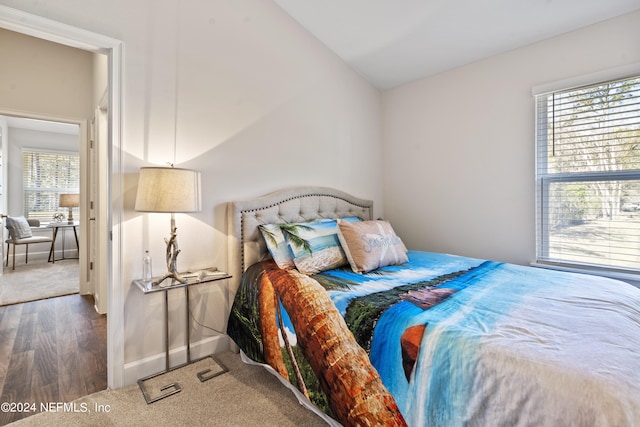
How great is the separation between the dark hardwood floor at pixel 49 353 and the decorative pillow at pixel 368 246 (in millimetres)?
1749

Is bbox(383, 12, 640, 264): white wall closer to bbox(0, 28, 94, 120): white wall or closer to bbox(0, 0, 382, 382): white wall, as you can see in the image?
bbox(0, 0, 382, 382): white wall

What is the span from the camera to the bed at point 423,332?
934 mm

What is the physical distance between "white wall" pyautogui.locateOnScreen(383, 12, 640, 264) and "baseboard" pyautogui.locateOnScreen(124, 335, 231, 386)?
7.26ft

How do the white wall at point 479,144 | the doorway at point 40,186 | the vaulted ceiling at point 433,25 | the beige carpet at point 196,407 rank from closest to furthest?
the beige carpet at point 196,407 → the vaulted ceiling at point 433,25 → the white wall at point 479,144 → the doorway at point 40,186

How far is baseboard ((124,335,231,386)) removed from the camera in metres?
1.92

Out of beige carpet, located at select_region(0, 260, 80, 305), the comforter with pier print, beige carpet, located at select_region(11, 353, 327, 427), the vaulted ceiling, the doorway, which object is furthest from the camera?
the doorway

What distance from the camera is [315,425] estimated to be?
1566 millimetres

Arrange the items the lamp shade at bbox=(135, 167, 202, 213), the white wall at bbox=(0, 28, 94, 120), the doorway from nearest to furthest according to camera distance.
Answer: the lamp shade at bbox=(135, 167, 202, 213) → the white wall at bbox=(0, 28, 94, 120) → the doorway

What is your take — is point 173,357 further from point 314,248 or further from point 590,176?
point 590,176

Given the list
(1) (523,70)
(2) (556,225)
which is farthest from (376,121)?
(2) (556,225)

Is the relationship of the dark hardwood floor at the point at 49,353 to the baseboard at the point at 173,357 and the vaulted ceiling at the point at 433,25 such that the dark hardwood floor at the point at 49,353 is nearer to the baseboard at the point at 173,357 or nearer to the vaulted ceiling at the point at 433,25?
the baseboard at the point at 173,357

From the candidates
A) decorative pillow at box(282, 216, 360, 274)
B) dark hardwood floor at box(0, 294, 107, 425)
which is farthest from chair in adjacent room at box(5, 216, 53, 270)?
decorative pillow at box(282, 216, 360, 274)

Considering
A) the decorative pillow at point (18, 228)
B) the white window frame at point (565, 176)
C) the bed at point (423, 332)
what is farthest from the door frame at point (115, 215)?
the decorative pillow at point (18, 228)

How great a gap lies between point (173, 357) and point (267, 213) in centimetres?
118
